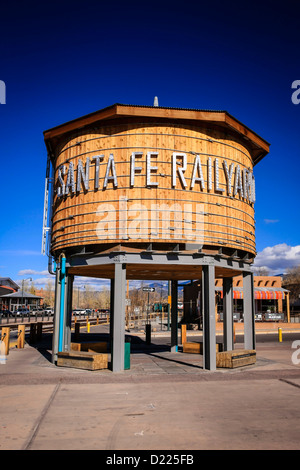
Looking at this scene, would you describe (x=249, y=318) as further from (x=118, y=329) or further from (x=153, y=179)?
(x=153, y=179)

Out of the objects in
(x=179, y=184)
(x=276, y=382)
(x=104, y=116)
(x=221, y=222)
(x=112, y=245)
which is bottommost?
(x=276, y=382)

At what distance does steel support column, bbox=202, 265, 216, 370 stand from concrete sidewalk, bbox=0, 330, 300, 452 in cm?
56

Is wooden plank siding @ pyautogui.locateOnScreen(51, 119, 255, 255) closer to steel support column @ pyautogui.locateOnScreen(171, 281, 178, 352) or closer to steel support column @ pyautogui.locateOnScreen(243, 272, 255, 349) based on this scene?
steel support column @ pyautogui.locateOnScreen(243, 272, 255, 349)

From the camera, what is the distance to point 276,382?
1353cm

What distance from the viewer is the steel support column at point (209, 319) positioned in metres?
15.6

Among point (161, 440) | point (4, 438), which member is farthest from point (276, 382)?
point (4, 438)

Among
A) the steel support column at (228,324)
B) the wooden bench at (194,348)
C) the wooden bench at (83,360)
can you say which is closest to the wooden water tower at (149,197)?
the wooden bench at (83,360)

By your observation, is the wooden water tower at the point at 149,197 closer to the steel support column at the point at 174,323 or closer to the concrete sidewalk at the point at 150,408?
the concrete sidewalk at the point at 150,408

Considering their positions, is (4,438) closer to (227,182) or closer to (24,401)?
(24,401)

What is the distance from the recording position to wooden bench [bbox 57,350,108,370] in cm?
1552

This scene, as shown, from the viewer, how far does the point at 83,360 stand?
15852 millimetres

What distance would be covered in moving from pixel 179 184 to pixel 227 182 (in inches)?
95.9

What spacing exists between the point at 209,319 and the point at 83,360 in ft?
17.4

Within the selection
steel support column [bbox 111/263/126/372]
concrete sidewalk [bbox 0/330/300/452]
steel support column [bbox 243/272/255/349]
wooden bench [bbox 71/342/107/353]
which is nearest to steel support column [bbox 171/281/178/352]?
wooden bench [bbox 71/342/107/353]
